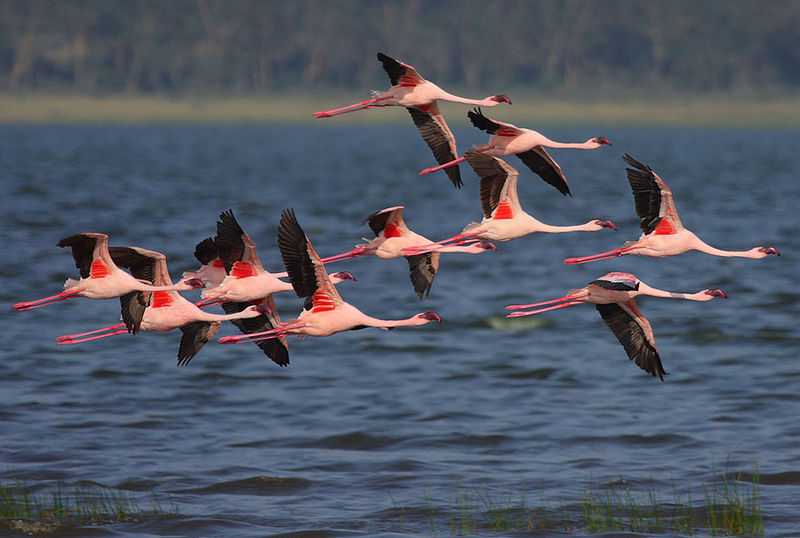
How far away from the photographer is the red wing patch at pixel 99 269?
14.4m

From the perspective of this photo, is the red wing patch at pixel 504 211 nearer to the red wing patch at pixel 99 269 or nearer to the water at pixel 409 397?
the red wing patch at pixel 99 269

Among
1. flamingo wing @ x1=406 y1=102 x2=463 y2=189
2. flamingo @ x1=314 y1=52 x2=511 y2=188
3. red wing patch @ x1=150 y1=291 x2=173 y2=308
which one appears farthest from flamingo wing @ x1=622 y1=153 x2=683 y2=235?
red wing patch @ x1=150 y1=291 x2=173 y2=308

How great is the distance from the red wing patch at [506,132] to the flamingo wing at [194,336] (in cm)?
416

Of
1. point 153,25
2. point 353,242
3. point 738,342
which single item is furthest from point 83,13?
point 738,342

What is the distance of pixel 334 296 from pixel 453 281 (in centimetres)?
4172

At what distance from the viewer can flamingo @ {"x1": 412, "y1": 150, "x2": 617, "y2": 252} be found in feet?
49.2

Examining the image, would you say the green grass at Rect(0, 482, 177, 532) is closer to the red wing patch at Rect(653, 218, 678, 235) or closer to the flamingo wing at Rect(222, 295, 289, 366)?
the flamingo wing at Rect(222, 295, 289, 366)

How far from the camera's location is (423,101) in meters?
15.5

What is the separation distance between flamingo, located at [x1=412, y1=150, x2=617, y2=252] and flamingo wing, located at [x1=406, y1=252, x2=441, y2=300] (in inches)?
42.5

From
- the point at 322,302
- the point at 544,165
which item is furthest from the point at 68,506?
the point at 544,165

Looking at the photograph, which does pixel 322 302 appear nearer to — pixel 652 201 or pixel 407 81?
pixel 407 81

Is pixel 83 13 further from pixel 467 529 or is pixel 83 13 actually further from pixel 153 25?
pixel 467 529

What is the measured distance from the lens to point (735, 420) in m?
31.0

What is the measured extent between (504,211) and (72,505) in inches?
503
